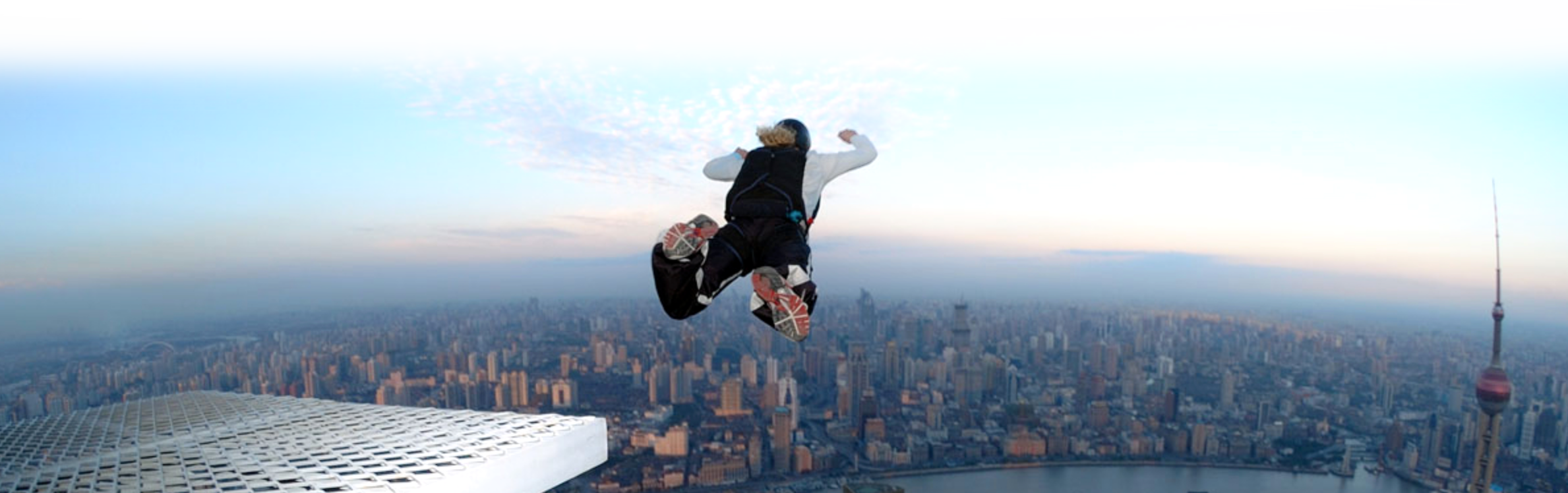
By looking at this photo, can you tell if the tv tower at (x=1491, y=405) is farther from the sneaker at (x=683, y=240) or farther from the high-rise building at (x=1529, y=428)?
the sneaker at (x=683, y=240)

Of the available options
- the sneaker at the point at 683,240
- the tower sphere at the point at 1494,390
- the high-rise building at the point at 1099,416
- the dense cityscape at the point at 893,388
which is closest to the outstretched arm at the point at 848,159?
the sneaker at the point at 683,240

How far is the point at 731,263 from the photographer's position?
297 centimetres

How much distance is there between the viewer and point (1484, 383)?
22953 millimetres

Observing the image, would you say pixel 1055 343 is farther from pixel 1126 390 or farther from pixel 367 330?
pixel 367 330

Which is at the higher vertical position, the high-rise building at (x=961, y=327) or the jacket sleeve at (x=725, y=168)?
the jacket sleeve at (x=725, y=168)

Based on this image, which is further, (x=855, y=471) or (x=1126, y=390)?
(x=1126, y=390)

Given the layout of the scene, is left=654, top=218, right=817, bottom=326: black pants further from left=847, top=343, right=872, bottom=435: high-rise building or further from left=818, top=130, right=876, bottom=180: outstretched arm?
left=847, top=343, right=872, bottom=435: high-rise building

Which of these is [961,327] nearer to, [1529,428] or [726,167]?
[1529,428]

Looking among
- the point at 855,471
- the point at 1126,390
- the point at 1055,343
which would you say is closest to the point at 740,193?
the point at 855,471

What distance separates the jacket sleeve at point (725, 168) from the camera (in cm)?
324

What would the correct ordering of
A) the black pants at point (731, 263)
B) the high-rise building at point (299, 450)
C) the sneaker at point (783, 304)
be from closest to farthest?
1. the sneaker at point (783, 304)
2. the black pants at point (731, 263)
3. the high-rise building at point (299, 450)

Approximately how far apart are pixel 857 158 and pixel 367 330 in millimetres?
28759

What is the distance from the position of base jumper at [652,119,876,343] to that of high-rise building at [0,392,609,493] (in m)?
7.10

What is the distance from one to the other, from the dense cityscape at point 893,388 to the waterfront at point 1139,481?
422 millimetres
